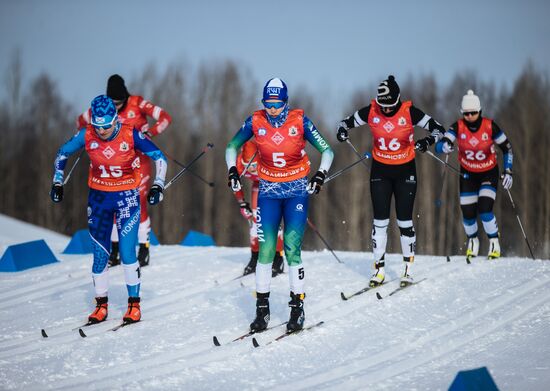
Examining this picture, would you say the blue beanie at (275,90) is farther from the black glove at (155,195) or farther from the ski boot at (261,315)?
the ski boot at (261,315)

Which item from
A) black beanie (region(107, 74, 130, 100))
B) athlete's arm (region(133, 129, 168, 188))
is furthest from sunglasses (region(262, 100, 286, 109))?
black beanie (region(107, 74, 130, 100))

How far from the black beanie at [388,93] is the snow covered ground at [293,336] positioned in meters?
2.14

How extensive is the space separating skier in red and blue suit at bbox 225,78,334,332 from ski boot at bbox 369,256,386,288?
1679 millimetres

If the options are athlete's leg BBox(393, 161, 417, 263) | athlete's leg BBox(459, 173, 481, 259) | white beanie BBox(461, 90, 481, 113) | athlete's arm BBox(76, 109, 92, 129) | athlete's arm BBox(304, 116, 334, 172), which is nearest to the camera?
athlete's arm BBox(304, 116, 334, 172)

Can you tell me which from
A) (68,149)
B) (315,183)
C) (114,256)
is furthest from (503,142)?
(68,149)

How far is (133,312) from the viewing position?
6.51m

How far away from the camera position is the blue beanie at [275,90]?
5.86m

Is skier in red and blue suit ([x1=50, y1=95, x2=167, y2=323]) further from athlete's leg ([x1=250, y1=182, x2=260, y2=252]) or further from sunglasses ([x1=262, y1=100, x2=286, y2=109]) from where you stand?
athlete's leg ([x1=250, y1=182, x2=260, y2=252])

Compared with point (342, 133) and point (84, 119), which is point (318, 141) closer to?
point (342, 133)

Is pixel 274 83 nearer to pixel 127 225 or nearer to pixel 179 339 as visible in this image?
pixel 127 225

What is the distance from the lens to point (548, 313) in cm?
627

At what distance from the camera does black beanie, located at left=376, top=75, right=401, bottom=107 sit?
7.19 m

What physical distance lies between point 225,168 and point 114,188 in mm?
25868

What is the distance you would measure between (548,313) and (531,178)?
78.5 ft
